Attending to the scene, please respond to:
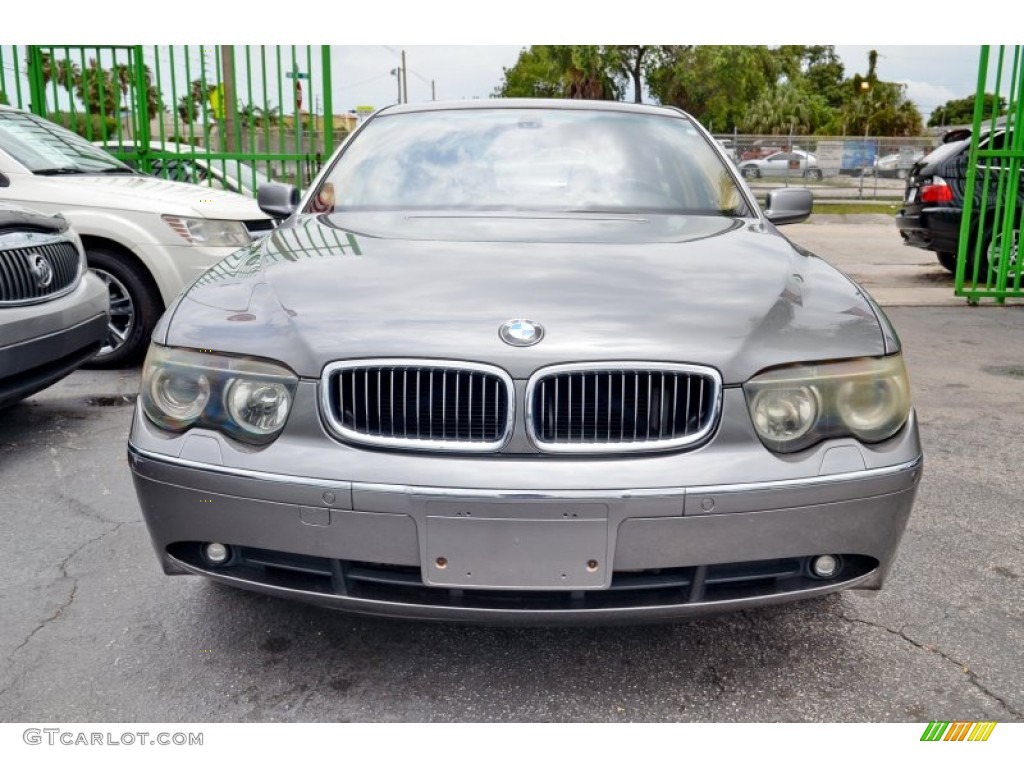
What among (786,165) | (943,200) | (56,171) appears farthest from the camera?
(786,165)

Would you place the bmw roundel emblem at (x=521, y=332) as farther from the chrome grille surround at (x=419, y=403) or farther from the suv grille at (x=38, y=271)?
the suv grille at (x=38, y=271)

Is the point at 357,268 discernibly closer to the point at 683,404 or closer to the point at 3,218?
the point at 683,404

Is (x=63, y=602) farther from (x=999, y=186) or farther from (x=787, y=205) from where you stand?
(x=999, y=186)

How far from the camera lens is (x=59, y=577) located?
301 centimetres

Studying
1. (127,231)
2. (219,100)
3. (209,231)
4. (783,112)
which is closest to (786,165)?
(219,100)

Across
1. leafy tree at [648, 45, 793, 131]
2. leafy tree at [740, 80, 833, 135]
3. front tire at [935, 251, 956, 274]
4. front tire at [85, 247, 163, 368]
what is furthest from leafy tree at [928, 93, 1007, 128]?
front tire at [85, 247, 163, 368]

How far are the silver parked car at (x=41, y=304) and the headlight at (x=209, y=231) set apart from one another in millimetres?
1147

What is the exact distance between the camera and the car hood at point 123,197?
5.89 meters

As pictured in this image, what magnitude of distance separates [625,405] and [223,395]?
932 millimetres

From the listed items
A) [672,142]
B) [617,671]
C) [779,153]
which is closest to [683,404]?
[617,671]

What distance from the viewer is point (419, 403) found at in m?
2.10

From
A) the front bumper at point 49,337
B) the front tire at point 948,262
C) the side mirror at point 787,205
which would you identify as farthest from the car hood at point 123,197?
the front tire at point 948,262

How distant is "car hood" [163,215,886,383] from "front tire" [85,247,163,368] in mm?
3427

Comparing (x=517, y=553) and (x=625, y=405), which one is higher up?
(x=625, y=405)
